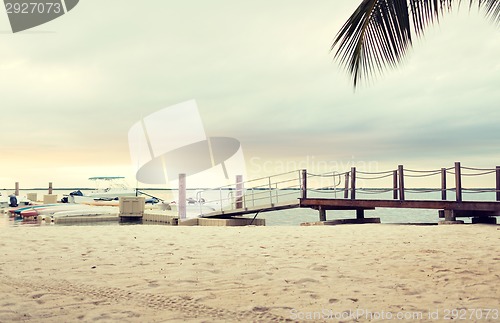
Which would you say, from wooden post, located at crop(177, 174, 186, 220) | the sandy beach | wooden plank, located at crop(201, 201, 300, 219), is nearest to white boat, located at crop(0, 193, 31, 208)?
wooden post, located at crop(177, 174, 186, 220)

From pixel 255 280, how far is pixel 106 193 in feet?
144

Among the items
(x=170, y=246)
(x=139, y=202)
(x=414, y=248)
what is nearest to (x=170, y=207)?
(x=139, y=202)

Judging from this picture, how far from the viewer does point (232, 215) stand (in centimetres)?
2194

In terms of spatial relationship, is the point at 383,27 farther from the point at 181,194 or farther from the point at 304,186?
the point at 181,194

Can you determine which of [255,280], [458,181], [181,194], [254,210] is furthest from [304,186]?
[255,280]

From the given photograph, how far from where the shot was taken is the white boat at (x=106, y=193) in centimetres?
4603

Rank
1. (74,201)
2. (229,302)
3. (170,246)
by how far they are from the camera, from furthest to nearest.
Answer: (74,201) → (170,246) → (229,302)

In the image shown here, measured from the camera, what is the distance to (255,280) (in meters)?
6.68

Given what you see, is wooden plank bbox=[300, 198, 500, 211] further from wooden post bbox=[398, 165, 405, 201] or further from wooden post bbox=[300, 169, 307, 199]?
wooden post bbox=[398, 165, 405, 201]

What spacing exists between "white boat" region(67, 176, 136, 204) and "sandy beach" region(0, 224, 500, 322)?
3540 centimetres

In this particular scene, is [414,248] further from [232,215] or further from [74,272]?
[232,215]

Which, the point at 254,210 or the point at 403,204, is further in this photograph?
the point at 254,210

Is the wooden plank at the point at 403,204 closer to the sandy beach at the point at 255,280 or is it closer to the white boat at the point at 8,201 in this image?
the sandy beach at the point at 255,280

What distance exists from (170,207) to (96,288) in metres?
30.5
